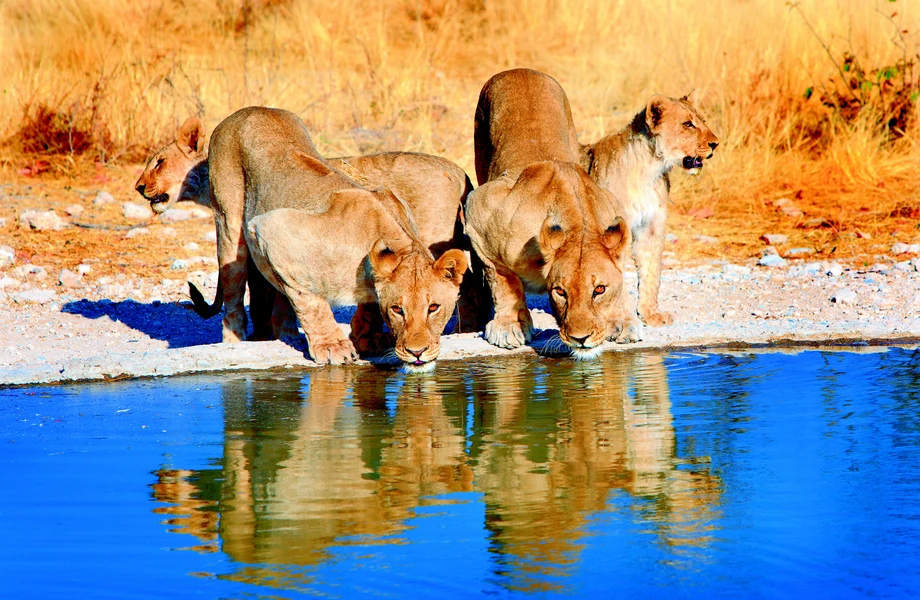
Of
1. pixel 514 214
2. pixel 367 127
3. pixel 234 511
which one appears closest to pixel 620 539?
pixel 234 511

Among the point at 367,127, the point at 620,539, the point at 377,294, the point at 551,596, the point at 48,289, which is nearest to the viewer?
the point at 551,596

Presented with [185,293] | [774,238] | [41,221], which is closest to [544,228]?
[185,293]

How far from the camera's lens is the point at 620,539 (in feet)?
13.2

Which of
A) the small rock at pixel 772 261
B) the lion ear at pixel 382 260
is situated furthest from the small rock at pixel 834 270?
the lion ear at pixel 382 260

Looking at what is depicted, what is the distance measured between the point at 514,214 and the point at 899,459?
283 cm

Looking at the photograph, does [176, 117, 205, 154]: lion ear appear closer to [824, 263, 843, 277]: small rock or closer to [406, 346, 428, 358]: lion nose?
[406, 346, 428, 358]: lion nose

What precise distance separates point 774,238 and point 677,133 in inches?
112

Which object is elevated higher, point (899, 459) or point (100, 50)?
point (100, 50)

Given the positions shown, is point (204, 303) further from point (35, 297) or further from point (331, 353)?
point (35, 297)

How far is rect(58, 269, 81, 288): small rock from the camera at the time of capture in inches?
376

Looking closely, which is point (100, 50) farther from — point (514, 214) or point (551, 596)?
point (551, 596)

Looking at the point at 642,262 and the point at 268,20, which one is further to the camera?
the point at 268,20

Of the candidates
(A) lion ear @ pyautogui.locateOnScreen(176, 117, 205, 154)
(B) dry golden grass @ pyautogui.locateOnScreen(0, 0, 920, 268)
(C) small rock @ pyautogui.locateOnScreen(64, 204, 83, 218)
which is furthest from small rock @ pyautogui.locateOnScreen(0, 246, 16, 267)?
(A) lion ear @ pyautogui.locateOnScreen(176, 117, 205, 154)

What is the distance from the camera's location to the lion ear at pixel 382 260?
6.27 m
